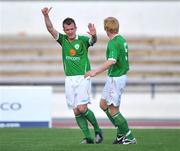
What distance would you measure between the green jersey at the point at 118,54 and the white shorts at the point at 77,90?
42 cm

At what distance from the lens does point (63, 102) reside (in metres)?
25.2

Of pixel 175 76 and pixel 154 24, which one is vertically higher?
pixel 154 24

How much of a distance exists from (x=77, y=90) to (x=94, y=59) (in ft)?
54.6

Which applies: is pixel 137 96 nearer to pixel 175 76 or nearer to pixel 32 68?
pixel 175 76

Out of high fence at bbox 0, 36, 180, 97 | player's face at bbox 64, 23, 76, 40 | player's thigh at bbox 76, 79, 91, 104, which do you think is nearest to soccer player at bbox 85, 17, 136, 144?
player's thigh at bbox 76, 79, 91, 104

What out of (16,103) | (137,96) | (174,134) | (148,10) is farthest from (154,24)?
(174,134)

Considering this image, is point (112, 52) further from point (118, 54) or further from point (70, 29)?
point (70, 29)

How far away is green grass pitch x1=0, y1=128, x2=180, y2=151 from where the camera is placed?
1067 centimetres

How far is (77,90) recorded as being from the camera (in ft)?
37.3

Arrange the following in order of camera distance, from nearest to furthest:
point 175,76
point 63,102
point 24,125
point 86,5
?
point 24,125 < point 63,102 < point 175,76 < point 86,5

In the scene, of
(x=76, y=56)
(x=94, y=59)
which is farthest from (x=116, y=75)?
(x=94, y=59)

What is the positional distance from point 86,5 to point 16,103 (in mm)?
11948

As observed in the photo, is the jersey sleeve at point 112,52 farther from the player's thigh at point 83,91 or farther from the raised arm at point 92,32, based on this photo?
the player's thigh at point 83,91

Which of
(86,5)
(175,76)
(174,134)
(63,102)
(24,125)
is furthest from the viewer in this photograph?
(86,5)
